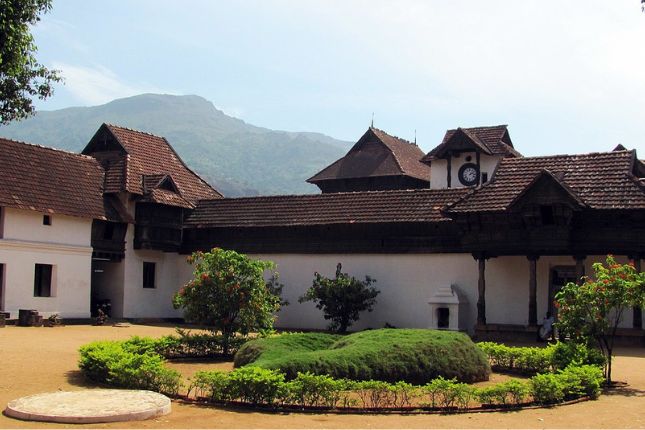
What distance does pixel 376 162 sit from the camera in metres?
43.7

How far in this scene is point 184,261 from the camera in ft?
105

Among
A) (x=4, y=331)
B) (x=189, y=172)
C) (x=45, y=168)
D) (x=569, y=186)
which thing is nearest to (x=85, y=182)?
(x=45, y=168)

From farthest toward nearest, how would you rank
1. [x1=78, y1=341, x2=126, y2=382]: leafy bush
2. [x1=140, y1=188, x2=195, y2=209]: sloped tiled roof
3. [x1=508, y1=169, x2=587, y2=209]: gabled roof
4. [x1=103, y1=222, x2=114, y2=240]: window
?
[x1=140, y1=188, x2=195, y2=209]: sloped tiled roof → [x1=103, y1=222, x2=114, y2=240]: window → [x1=508, y1=169, x2=587, y2=209]: gabled roof → [x1=78, y1=341, x2=126, y2=382]: leafy bush

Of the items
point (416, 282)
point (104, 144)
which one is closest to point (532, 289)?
point (416, 282)

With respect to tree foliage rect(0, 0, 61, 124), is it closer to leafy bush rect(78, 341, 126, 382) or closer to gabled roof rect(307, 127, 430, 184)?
leafy bush rect(78, 341, 126, 382)

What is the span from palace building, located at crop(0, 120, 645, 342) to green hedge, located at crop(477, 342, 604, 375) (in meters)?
6.95

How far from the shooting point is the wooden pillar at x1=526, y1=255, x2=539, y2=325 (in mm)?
23812

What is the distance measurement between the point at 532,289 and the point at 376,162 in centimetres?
2075

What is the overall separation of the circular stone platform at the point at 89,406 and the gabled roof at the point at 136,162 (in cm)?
1890

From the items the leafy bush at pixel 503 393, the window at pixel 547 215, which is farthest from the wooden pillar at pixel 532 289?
the leafy bush at pixel 503 393

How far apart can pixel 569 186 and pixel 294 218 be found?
34.6ft

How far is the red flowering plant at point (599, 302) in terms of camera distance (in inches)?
567

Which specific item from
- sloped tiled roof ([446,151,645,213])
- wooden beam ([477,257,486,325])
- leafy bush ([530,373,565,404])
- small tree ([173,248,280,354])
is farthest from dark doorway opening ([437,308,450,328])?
leafy bush ([530,373,565,404])

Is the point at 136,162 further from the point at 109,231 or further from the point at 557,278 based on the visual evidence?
the point at 557,278
